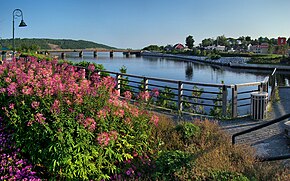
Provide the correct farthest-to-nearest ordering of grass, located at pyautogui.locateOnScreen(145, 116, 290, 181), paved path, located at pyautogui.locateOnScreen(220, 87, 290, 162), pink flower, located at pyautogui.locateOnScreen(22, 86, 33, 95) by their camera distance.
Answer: paved path, located at pyautogui.locateOnScreen(220, 87, 290, 162) → pink flower, located at pyautogui.locateOnScreen(22, 86, 33, 95) → grass, located at pyautogui.locateOnScreen(145, 116, 290, 181)

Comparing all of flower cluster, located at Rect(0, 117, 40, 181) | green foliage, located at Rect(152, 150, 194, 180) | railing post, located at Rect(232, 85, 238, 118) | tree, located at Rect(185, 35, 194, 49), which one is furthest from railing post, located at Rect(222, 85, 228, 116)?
tree, located at Rect(185, 35, 194, 49)

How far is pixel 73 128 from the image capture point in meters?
3.66

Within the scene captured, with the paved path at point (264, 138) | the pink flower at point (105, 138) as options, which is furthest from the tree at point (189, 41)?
the pink flower at point (105, 138)

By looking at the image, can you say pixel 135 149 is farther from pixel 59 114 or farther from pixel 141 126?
pixel 59 114

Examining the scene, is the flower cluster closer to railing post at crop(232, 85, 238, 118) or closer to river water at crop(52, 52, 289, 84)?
railing post at crop(232, 85, 238, 118)

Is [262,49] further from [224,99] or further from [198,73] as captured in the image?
[224,99]

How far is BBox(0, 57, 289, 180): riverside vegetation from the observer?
355 cm

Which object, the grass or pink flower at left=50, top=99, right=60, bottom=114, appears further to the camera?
pink flower at left=50, top=99, right=60, bottom=114

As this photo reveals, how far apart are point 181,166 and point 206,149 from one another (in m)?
0.86

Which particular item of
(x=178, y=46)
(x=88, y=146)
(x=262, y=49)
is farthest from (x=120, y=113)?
(x=178, y=46)

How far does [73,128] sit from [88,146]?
288mm

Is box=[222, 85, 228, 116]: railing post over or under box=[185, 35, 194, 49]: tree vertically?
under

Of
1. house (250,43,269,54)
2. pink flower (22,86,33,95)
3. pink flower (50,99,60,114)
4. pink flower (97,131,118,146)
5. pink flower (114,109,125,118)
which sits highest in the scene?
house (250,43,269,54)

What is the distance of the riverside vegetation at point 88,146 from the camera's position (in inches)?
140
